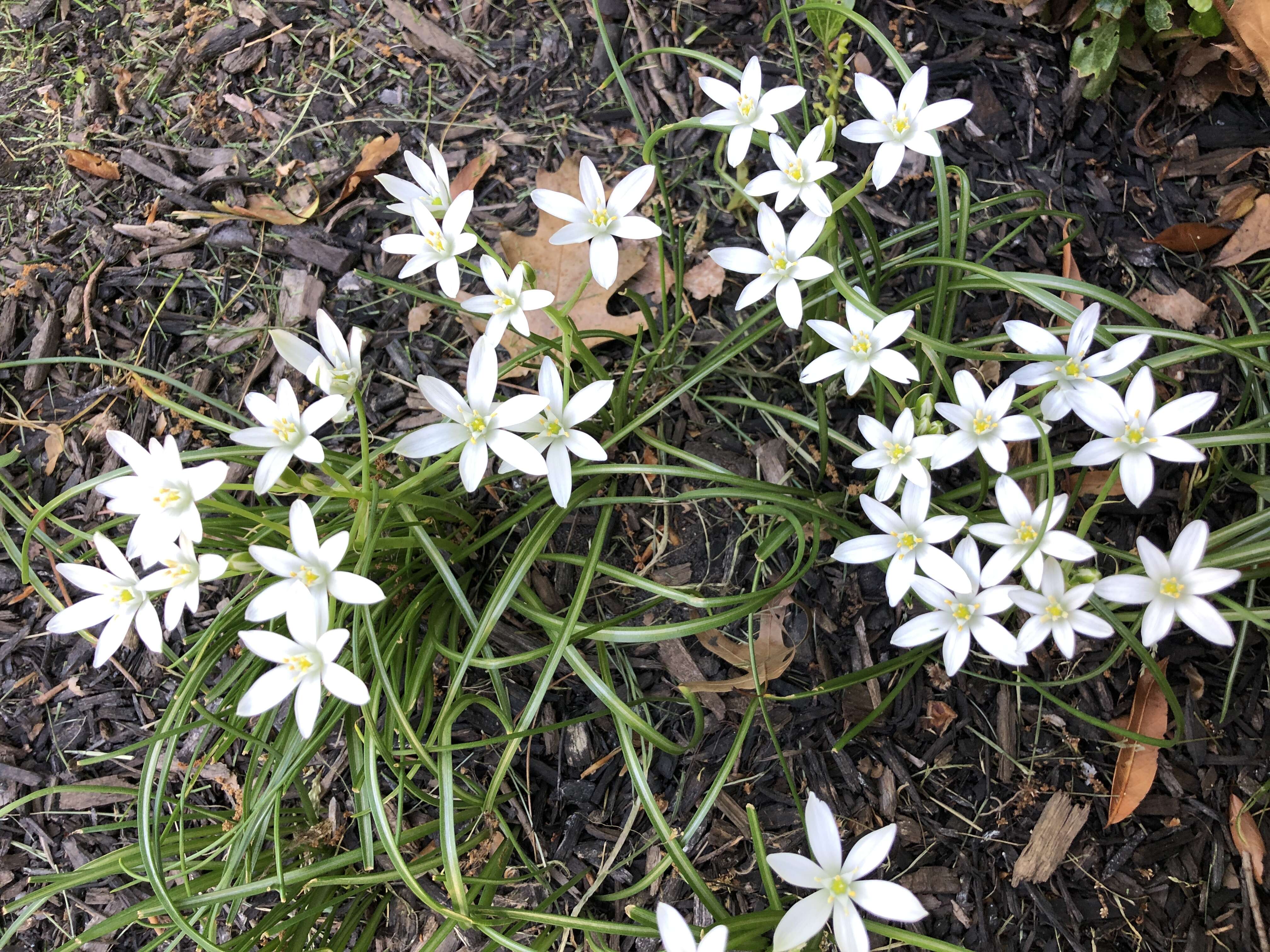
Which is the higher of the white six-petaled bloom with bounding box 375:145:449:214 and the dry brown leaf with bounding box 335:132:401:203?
the white six-petaled bloom with bounding box 375:145:449:214

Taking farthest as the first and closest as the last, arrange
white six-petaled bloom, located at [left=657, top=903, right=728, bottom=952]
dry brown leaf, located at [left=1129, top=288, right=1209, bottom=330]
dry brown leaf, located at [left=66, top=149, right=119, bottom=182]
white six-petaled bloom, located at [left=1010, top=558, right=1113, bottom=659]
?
dry brown leaf, located at [left=66, top=149, right=119, bottom=182], dry brown leaf, located at [left=1129, top=288, right=1209, bottom=330], white six-petaled bloom, located at [left=1010, top=558, right=1113, bottom=659], white six-petaled bloom, located at [left=657, top=903, right=728, bottom=952]

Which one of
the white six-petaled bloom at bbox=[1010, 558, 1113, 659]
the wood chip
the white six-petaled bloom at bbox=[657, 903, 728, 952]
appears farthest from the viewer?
the wood chip

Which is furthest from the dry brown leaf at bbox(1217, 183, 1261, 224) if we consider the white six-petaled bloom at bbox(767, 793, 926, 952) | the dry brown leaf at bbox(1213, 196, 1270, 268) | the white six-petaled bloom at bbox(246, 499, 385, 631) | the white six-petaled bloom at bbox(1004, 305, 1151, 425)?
the white six-petaled bloom at bbox(246, 499, 385, 631)

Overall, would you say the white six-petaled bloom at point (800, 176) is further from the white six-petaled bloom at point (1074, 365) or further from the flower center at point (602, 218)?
the white six-petaled bloom at point (1074, 365)

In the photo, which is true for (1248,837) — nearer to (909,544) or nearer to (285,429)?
(909,544)

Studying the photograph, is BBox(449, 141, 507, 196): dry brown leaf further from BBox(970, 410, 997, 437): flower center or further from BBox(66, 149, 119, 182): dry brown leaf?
BBox(970, 410, 997, 437): flower center

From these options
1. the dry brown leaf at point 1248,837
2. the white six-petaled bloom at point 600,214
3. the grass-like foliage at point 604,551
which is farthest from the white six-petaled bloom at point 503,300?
the dry brown leaf at point 1248,837

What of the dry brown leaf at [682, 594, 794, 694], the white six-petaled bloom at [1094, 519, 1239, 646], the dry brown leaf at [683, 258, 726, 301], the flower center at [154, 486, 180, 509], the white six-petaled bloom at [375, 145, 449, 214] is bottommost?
the dry brown leaf at [682, 594, 794, 694]

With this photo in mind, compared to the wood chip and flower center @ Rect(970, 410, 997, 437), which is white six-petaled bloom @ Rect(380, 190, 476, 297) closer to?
flower center @ Rect(970, 410, 997, 437)

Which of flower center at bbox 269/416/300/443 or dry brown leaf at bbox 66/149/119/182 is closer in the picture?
flower center at bbox 269/416/300/443
